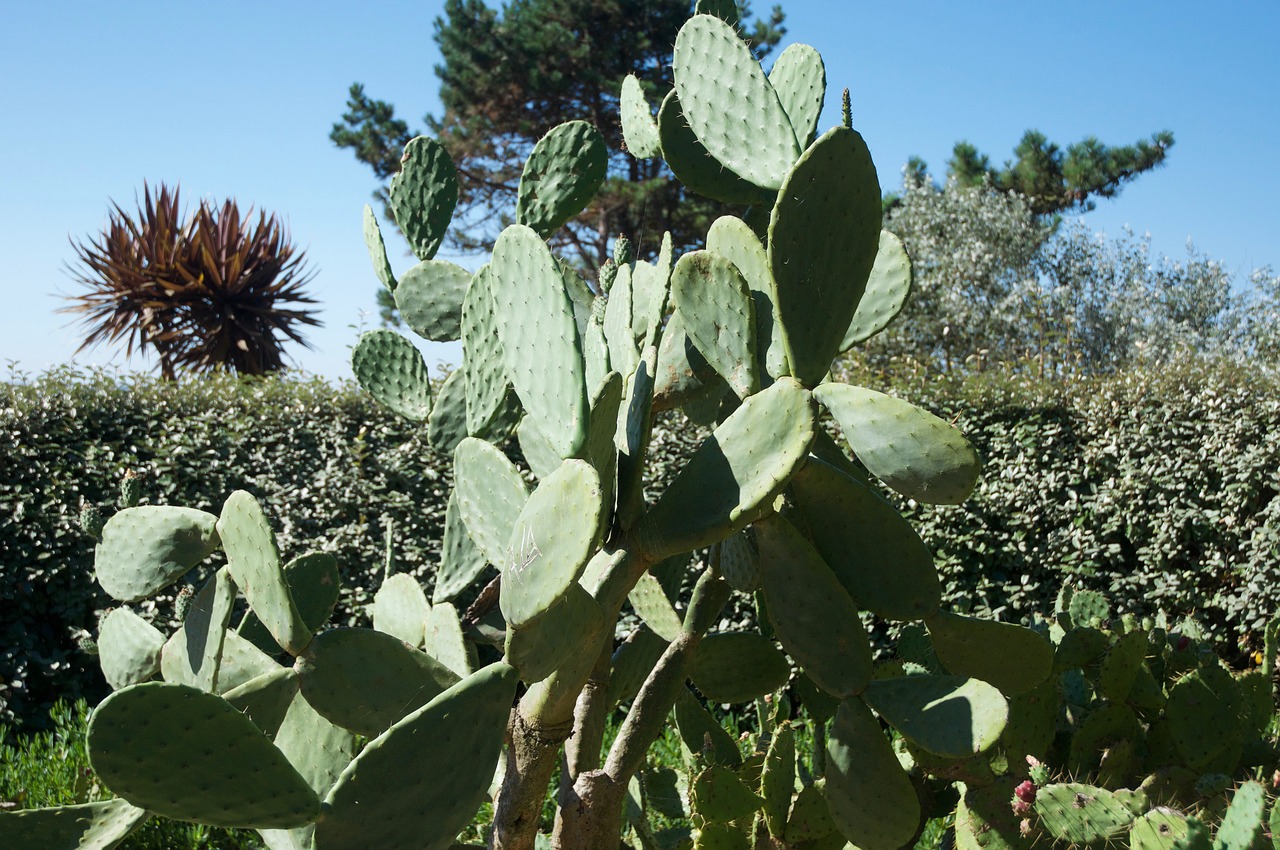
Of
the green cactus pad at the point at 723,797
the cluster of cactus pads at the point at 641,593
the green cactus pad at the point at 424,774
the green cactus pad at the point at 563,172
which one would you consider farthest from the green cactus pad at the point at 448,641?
the green cactus pad at the point at 563,172

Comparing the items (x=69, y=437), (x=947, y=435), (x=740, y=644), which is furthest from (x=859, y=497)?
(x=69, y=437)

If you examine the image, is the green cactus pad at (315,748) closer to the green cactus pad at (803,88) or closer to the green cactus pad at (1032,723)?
the green cactus pad at (1032,723)

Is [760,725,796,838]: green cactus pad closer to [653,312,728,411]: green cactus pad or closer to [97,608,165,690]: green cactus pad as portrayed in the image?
[653,312,728,411]: green cactus pad

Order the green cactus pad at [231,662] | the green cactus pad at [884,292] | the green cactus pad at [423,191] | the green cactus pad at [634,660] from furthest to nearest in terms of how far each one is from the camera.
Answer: the green cactus pad at [423,191], the green cactus pad at [634,660], the green cactus pad at [231,662], the green cactus pad at [884,292]

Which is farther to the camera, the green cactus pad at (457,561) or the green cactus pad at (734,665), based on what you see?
the green cactus pad at (734,665)

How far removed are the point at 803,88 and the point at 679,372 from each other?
708 mm

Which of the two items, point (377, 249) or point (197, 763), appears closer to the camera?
point (197, 763)

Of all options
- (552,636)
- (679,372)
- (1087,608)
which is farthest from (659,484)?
(552,636)

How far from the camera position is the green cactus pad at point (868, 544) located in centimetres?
150

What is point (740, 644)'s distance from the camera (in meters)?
2.06

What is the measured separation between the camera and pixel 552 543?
1206mm

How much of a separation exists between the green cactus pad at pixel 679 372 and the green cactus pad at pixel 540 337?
27 centimetres

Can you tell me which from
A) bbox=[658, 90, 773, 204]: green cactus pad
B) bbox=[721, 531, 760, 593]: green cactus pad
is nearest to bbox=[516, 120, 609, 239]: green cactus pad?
bbox=[658, 90, 773, 204]: green cactus pad

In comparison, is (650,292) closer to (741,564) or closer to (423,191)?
(741,564)
